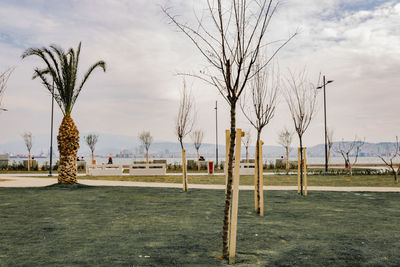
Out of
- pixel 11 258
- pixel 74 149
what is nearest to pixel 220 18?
pixel 11 258

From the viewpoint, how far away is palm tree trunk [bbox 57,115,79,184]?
685 inches

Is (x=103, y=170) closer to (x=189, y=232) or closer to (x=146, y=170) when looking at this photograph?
(x=146, y=170)

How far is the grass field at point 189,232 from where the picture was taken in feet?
17.2

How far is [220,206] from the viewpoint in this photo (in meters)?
10.6

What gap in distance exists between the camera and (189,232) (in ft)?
23.0

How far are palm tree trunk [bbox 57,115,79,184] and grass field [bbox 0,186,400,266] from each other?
5.40 meters

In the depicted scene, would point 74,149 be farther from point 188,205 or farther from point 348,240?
point 348,240

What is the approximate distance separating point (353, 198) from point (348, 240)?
6777 millimetres

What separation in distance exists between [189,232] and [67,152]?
1251 cm

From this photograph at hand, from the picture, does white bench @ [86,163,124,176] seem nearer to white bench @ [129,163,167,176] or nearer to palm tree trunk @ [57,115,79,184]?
white bench @ [129,163,167,176]

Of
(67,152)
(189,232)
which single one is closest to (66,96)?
(67,152)

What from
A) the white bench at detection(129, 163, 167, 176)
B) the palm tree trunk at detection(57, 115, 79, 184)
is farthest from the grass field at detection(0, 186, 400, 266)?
the white bench at detection(129, 163, 167, 176)

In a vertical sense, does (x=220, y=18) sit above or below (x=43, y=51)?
below

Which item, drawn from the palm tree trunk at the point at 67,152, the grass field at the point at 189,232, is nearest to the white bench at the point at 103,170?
the palm tree trunk at the point at 67,152
